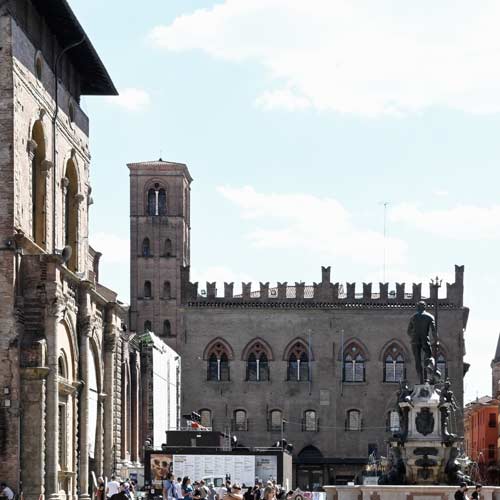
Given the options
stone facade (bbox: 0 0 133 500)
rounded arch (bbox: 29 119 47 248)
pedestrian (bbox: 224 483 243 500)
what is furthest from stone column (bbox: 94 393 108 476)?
pedestrian (bbox: 224 483 243 500)

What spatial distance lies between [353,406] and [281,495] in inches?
1636

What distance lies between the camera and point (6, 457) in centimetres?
3209

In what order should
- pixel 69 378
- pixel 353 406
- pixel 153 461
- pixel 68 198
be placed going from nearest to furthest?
1. pixel 69 378
2. pixel 68 198
3. pixel 153 461
4. pixel 353 406

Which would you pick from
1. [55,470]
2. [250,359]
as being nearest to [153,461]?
[55,470]

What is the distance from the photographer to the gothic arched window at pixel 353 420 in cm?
8325

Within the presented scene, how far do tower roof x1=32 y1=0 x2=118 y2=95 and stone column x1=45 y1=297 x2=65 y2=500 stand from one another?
763cm

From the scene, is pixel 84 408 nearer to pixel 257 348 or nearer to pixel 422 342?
pixel 422 342

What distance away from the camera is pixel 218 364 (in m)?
83.6

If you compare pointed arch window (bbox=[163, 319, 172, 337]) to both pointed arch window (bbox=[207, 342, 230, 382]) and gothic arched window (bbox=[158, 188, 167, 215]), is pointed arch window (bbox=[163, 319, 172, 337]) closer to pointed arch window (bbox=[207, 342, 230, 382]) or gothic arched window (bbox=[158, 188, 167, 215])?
pointed arch window (bbox=[207, 342, 230, 382])

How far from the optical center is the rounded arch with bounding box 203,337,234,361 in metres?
83.5

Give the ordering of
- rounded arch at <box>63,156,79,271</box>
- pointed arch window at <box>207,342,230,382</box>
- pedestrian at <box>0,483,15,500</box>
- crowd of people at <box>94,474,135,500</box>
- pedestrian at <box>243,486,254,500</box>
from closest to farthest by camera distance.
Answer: crowd of people at <box>94,474,135,500</box> → pedestrian at <box>0,483,15,500</box> → pedestrian at <box>243,486,254,500</box> → rounded arch at <box>63,156,79,271</box> → pointed arch window at <box>207,342,230,382</box>

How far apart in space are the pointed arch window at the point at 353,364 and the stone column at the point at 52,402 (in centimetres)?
5075

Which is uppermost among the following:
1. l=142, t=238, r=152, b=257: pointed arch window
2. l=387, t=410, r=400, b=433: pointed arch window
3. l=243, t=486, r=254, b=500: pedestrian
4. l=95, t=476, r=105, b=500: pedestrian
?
l=142, t=238, r=152, b=257: pointed arch window

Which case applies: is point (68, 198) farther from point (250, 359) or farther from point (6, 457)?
point (250, 359)
